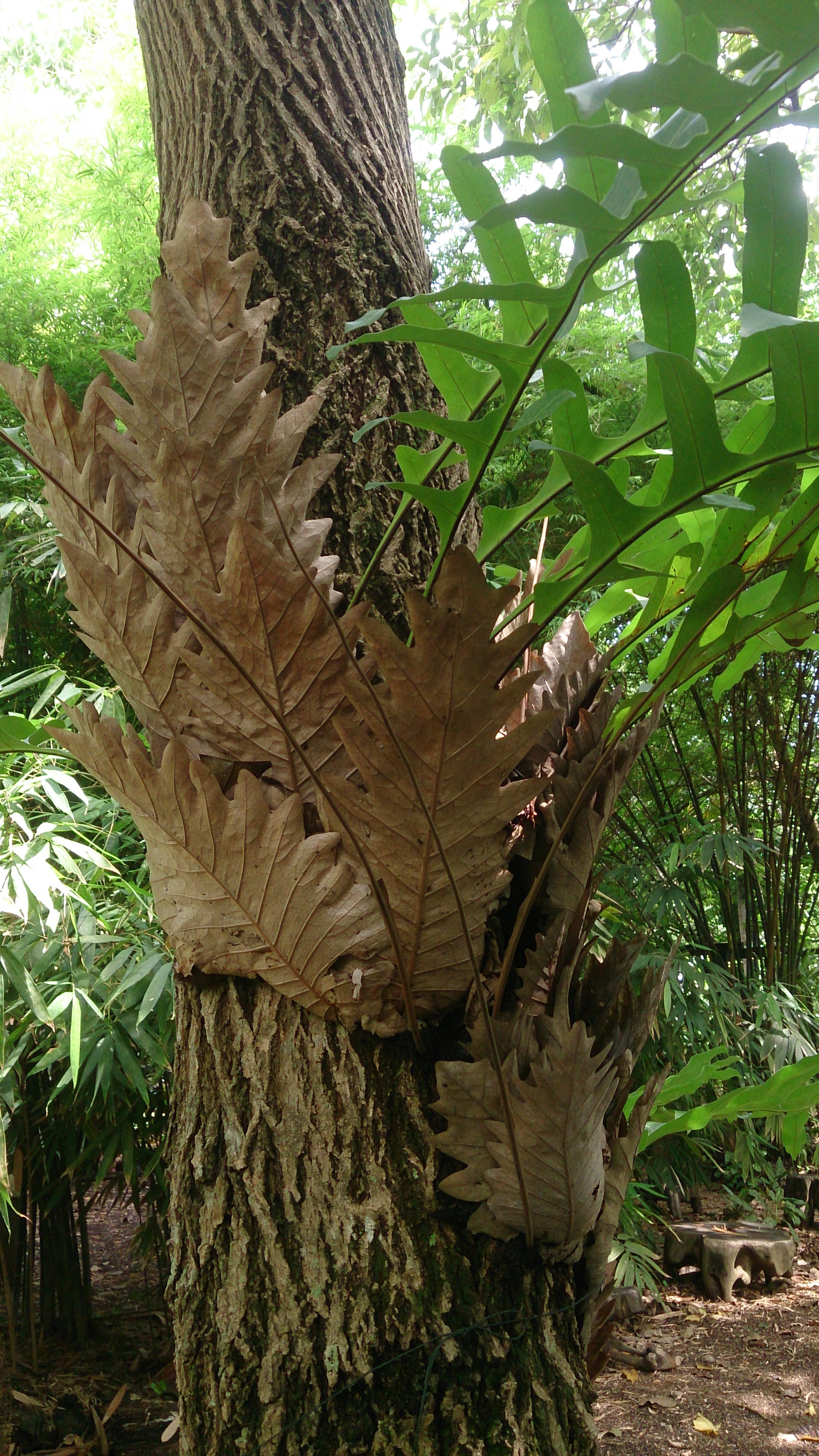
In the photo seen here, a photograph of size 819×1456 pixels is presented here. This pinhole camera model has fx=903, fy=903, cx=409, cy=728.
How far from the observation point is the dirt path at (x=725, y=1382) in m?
1.94

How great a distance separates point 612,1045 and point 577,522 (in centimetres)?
255

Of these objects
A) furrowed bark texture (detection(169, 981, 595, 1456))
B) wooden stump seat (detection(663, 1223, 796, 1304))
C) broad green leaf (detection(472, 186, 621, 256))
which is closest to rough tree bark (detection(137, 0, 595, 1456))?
furrowed bark texture (detection(169, 981, 595, 1456))

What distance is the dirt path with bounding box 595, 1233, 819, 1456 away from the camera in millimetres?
1940

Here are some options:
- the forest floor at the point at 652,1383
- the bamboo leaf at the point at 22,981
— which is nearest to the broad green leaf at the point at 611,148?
the bamboo leaf at the point at 22,981

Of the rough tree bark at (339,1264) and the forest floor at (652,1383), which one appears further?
the forest floor at (652,1383)

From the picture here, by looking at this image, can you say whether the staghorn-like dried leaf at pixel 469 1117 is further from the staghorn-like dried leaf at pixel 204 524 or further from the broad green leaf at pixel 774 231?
the broad green leaf at pixel 774 231

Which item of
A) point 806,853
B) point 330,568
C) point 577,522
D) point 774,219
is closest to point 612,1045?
point 330,568

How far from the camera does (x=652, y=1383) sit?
226cm

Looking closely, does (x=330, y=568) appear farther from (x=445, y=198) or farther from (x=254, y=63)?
(x=445, y=198)

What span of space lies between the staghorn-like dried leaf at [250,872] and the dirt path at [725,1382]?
196 cm

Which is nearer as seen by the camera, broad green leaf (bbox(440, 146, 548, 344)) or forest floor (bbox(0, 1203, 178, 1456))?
broad green leaf (bbox(440, 146, 548, 344))

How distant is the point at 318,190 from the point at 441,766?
459 millimetres

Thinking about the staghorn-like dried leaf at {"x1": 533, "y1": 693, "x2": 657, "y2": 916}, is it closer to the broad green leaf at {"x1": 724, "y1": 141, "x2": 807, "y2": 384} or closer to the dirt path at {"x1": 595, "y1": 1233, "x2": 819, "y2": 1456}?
the broad green leaf at {"x1": 724, "y1": 141, "x2": 807, "y2": 384}

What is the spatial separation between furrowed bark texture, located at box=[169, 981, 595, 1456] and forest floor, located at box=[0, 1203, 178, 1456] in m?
1.68
